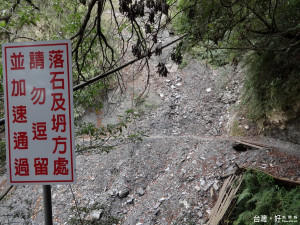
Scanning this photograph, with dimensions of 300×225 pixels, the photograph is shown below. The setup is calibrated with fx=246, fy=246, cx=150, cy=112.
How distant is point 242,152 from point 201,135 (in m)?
1.88

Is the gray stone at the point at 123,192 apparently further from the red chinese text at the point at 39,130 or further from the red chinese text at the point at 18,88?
the red chinese text at the point at 18,88

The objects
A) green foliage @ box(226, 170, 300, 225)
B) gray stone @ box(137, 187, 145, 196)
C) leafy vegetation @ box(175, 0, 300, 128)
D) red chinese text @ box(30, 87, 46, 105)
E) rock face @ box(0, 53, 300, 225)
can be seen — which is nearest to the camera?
red chinese text @ box(30, 87, 46, 105)

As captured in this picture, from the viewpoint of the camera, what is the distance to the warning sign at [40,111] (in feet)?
5.49

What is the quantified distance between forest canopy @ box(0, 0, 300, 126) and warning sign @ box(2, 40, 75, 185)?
44.9 inches

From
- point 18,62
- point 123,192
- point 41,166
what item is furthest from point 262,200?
point 18,62

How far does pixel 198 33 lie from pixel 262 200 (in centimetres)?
314

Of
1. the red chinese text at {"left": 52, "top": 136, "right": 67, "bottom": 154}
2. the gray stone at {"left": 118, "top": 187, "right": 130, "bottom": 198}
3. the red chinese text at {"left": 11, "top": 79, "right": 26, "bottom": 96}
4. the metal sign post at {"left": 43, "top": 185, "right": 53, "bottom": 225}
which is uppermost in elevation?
the red chinese text at {"left": 11, "top": 79, "right": 26, "bottom": 96}

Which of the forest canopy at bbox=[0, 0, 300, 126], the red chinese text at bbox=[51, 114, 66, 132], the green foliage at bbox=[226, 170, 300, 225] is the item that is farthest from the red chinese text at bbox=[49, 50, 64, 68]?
the green foliage at bbox=[226, 170, 300, 225]

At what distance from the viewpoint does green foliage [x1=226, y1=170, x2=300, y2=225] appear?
13.6 feet

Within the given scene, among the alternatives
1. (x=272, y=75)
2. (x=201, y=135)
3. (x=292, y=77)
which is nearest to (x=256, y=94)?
(x=272, y=75)

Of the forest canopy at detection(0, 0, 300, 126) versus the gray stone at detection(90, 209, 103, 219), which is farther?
the gray stone at detection(90, 209, 103, 219)

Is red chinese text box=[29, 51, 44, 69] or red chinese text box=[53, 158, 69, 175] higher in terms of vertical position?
red chinese text box=[29, 51, 44, 69]

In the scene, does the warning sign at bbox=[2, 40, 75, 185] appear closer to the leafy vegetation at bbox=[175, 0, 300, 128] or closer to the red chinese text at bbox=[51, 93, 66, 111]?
the red chinese text at bbox=[51, 93, 66, 111]

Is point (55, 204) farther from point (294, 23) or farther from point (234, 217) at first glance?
point (294, 23)
